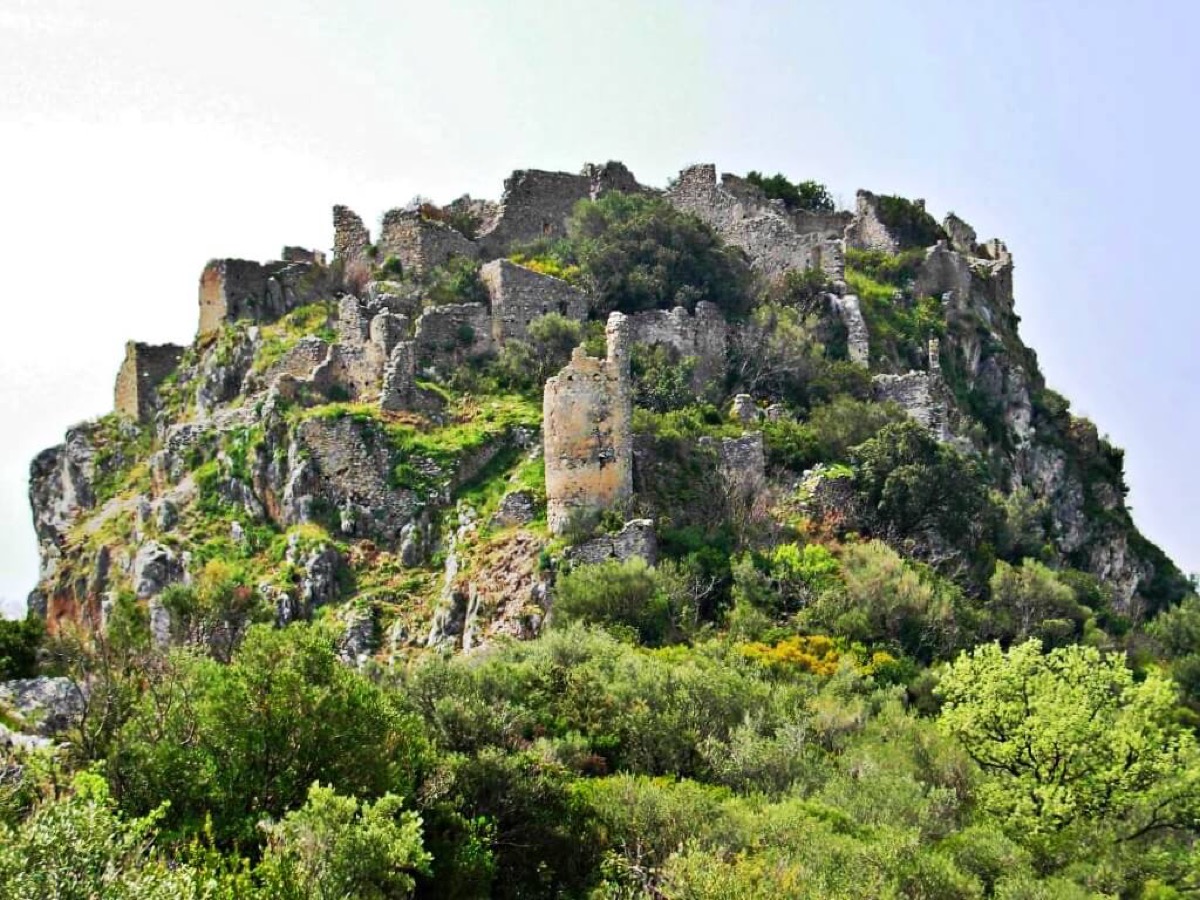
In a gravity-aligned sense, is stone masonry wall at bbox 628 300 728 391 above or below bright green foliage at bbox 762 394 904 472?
above

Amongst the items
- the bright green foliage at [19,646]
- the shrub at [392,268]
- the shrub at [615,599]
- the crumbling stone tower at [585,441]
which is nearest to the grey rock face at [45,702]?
the bright green foliage at [19,646]

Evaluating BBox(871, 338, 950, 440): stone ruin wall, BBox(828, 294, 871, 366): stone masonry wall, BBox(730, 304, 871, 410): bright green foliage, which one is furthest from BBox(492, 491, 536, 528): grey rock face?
BBox(828, 294, 871, 366): stone masonry wall

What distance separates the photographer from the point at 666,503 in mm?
36000

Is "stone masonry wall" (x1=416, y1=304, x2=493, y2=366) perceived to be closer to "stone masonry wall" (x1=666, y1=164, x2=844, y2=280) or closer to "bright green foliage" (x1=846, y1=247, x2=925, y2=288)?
"stone masonry wall" (x1=666, y1=164, x2=844, y2=280)

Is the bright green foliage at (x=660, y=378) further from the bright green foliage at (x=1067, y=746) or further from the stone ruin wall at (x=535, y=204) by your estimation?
the bright green foliage at (x=1067, y=746)

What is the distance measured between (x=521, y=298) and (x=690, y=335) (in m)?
4.75

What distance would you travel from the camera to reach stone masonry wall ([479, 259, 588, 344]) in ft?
135

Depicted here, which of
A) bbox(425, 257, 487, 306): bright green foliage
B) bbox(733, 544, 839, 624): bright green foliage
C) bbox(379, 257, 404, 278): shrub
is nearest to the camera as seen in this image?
bbox(733, 544, 839, 624): bright green foliage

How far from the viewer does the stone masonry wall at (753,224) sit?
4919 centimetres

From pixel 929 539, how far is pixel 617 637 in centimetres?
1079

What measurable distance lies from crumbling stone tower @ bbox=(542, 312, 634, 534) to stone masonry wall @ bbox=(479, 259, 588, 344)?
6788 mm

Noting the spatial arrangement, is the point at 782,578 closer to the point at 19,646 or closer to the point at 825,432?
the point at 825,432

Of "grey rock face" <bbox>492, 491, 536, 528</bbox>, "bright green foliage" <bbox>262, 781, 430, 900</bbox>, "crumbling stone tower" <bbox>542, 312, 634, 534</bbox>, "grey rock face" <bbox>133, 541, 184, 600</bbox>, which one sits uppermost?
"crumbling stone tower" <bbox>542, 312, 634, 534</bbox>

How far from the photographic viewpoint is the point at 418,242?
44.8m
